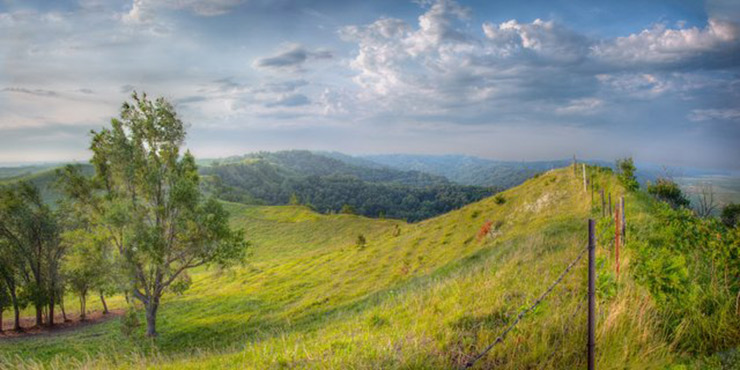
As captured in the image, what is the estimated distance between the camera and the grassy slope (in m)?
6.75

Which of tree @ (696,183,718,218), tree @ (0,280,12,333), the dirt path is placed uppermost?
tree @ (696,183,718,218)

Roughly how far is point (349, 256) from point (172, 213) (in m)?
26.7

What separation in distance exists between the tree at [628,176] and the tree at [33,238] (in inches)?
2327

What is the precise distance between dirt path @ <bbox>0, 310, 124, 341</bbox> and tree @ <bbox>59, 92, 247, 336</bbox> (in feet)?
61.9

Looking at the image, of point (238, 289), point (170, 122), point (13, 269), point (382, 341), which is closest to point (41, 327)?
point (13, 269)

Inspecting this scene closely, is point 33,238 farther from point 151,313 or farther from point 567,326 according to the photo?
point 567,326

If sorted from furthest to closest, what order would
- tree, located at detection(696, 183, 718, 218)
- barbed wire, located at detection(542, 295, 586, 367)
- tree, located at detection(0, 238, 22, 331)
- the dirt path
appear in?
the dirt path → tree, located at detection(0, 238, 22, 331) → tree, located at detection(696, 183, 718, 218) → barbed wire, located at detection(542, 295, 586, 367)

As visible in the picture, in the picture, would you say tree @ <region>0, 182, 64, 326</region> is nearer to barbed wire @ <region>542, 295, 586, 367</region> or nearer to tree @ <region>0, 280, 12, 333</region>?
tree @ <region>0, 280, 12, 333</region>

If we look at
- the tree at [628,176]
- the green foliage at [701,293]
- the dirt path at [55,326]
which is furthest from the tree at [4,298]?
the tree at [628,176]

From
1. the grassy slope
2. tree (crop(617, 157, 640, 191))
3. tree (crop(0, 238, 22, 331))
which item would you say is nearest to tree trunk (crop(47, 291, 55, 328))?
tree (crop(0, 238, 22, 331))

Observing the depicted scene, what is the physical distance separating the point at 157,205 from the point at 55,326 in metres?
28.0

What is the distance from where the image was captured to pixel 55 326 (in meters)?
41.8

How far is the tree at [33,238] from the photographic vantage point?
37750mm

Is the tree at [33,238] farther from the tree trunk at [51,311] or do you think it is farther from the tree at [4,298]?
the tree at [4,298]
